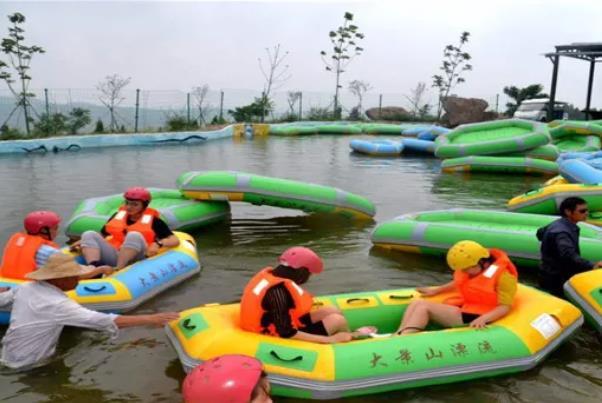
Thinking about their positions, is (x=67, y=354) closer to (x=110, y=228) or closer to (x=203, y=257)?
(x=110, y=228)

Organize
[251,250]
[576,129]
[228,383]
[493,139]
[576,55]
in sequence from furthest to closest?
1. [576,55]
2. [576,129]
3. [493,139]
4. [251,250]
5. [228,383]

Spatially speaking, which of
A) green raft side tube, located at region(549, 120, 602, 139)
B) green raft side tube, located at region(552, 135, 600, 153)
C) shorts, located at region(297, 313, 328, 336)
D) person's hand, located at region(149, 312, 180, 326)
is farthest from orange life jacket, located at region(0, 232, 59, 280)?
green raft side tube, located at region(549, 120, 602, 139)

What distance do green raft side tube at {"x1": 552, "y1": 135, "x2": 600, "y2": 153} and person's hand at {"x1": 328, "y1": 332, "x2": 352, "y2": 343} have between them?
13484 millimetres

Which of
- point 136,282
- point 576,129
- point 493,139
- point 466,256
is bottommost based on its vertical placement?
point 136,282

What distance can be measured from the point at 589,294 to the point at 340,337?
2.00m

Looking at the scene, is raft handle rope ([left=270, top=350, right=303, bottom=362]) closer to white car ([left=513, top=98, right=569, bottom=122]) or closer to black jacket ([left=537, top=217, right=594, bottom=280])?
black jacket ([left=537, top=217, right=594, bottom=280])

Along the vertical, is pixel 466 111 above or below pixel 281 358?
above

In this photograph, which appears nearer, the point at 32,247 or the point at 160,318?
the point at 160,318

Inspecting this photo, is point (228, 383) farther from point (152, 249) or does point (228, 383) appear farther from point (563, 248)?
Result: point (152, 249)

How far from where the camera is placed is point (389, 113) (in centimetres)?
3503

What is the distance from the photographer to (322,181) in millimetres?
12750

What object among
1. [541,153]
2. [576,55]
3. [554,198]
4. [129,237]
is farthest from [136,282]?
[576,55]

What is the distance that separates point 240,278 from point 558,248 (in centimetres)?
286

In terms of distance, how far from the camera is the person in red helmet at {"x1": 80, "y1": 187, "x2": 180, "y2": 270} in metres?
5.07
